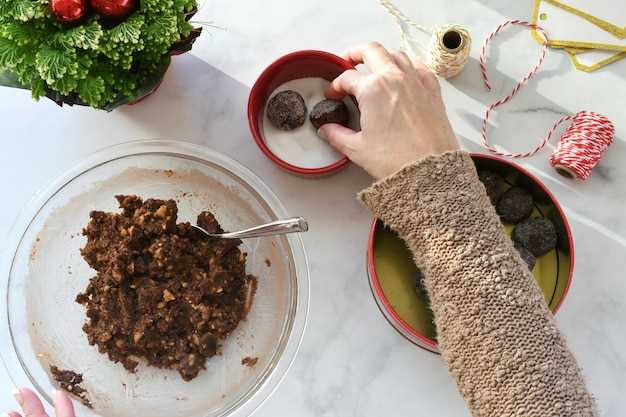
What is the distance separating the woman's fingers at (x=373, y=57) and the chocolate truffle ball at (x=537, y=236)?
43cm

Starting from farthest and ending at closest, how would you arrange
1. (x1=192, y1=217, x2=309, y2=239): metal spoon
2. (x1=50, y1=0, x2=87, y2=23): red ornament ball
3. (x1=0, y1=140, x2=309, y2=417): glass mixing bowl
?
(x1=0, y1=140, x2=309, y2=417): glass mixing bowl, (x1=192, y1=217, x2=309, y2=239): metal spoon, (x1=50, y1=0, x2=87, y2=23): red ornament ball

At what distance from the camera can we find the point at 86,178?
126cm

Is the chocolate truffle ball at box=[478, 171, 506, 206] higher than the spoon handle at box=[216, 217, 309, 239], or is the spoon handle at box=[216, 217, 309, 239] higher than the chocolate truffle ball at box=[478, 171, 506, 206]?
the chocolate truffle ball at box=[478, 171, 506, 206]

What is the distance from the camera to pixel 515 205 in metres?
1.24

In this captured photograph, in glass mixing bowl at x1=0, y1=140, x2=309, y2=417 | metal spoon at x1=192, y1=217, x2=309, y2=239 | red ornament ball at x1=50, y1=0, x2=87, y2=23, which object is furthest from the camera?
glass mixing bowl at x1=0, y1=140, x2=309, y2=417

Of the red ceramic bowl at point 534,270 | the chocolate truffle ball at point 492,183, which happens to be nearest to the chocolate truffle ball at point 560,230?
the red ceramic bowl at point 534,270

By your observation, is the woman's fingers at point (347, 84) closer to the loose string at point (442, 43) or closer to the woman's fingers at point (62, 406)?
the loose string at point (442, 43)

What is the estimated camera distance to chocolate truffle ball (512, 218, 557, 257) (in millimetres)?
1215

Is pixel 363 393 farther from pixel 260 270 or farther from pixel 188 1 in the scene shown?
pixel 188 1

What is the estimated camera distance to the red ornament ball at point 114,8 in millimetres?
1014

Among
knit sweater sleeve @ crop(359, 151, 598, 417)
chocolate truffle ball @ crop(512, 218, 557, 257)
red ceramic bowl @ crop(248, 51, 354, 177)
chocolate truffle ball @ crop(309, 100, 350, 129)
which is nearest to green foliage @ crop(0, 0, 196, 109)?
red ceramic bowl @ crop(248, 51, 354, 177)

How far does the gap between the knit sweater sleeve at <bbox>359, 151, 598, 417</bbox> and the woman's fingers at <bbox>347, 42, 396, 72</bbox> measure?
0.22m

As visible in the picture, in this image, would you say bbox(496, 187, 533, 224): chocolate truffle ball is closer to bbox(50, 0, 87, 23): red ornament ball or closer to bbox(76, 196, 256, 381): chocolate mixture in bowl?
bbox(76, 196, 256, 381): chocolate mixture in bowl

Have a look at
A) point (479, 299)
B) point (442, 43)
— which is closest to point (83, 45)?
point (442, 43)
